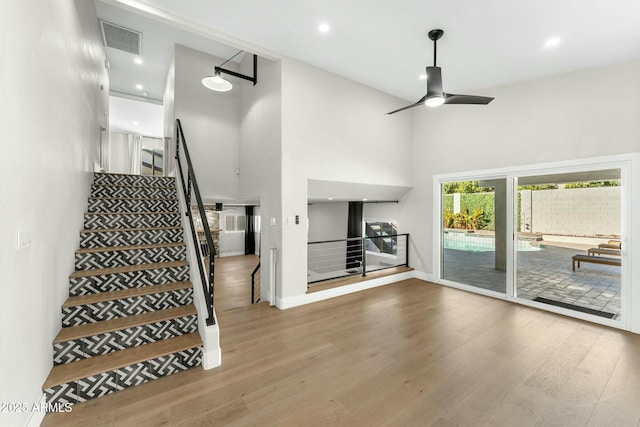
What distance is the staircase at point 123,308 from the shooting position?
7.00 ft

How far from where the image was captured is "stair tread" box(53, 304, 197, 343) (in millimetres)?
2240

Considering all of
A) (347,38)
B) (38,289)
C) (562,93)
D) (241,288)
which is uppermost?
(347,38)

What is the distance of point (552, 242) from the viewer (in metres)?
4.25

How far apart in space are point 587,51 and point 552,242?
2.69 metres

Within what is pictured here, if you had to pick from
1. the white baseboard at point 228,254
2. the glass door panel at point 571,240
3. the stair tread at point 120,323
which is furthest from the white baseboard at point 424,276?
the white baseboard at point 228,254

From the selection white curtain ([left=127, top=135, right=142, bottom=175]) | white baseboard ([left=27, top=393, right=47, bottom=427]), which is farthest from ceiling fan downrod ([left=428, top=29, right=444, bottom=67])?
white curtain ([left=127, top=135, right=142, bottom=175])

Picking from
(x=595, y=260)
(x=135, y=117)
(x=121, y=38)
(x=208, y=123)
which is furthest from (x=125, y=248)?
(x=135, y=117)

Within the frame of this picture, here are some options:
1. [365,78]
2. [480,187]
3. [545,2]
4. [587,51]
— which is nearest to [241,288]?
[365,78]

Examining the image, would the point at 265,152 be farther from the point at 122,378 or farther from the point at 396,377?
the point at 396,377

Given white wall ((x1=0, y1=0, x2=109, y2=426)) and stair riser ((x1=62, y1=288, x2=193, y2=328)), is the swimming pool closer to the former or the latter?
stair riser ((x1=62, y1=288, x2=193, y2=328))

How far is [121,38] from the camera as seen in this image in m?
5.04

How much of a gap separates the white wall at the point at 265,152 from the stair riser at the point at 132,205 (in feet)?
4.49

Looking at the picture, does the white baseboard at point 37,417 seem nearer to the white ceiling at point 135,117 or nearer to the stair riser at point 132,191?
the stair riser at point 132,191

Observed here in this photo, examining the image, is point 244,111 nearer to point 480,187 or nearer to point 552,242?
point 480,187
